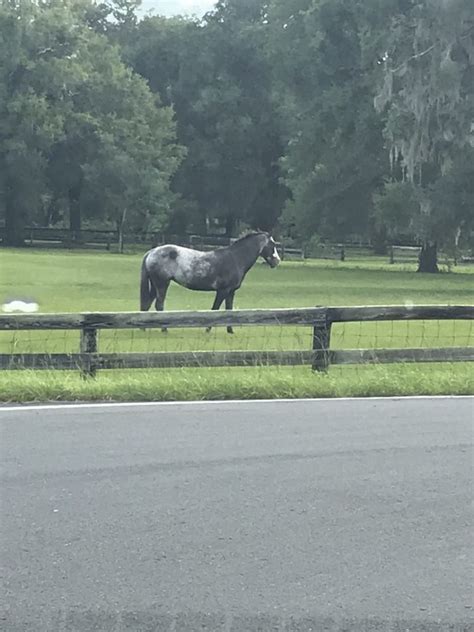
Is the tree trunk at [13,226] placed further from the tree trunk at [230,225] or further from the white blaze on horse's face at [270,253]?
the white blaze on horse's face at [270,253]

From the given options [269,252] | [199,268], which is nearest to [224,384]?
[199,268]

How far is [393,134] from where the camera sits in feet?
95.8

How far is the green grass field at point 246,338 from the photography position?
952 centimetres

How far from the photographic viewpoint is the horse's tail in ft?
55.8

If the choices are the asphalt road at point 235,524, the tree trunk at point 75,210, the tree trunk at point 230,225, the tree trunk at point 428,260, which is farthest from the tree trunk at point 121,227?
the asphalt road at point 235,524

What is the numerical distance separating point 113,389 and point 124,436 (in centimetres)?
205

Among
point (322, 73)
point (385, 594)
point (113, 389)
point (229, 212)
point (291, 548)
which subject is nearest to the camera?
point (385, 594)

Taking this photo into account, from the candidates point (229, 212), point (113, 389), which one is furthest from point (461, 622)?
point (229, 212)

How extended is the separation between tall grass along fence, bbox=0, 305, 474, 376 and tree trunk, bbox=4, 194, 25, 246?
44772 mm

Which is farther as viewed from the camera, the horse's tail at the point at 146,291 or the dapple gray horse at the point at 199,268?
the dapple gray horse at the point at 199,268

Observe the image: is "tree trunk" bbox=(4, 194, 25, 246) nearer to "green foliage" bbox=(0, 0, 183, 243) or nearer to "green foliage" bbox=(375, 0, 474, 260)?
"green foliage" bbox=(0, 0, 183, 243)

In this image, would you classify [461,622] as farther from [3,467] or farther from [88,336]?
[88,336]

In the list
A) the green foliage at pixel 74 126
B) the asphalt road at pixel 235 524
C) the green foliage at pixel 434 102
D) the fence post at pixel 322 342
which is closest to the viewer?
the asphalt road at pixel 235 524

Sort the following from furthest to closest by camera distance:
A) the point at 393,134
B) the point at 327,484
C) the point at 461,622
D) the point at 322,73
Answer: the point at 322,73, the point at 393,134, the point at 327,484, the point at 461,622
